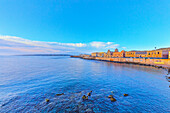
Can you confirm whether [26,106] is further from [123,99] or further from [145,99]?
[145,99]

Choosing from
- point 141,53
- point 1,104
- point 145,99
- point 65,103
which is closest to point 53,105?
point 65,103

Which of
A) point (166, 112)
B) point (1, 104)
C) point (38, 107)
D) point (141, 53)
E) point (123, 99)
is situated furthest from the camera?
point (141, 53)

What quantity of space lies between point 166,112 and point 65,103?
1187 centimetres

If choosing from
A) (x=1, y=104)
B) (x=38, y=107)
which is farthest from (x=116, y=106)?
(x=1, y=104)

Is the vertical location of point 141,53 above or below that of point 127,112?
above

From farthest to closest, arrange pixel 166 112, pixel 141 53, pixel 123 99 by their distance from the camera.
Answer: pixel 141 53, pixel 123 99, pixel 166 112

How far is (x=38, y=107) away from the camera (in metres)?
8.91

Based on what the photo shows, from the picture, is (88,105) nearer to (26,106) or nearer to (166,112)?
(26,106)

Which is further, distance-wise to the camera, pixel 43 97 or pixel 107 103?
pixel 43 97

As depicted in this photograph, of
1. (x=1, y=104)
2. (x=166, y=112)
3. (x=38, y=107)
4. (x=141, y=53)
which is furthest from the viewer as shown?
(x=141, y=53)

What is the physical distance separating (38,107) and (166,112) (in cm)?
1489

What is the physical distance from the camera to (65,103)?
9648 millimetres

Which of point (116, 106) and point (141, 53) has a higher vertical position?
point (141, 53)

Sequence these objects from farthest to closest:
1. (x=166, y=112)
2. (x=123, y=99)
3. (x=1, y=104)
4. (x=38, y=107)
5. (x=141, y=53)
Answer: (x=141, y=53) → (x=123, y=99) → (x=1, y=104) → (x=38, y=107) → (x=166, y=112)
